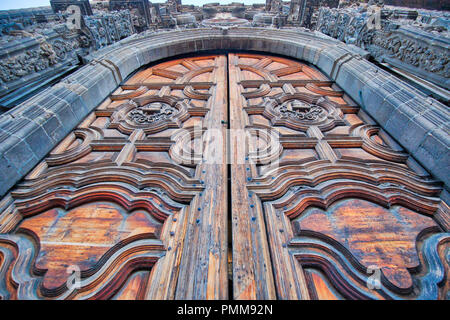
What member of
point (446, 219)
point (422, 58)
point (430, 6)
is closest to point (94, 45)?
point (422, 58)

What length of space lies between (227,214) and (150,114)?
8.34 ft

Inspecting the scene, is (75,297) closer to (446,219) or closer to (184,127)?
(184,127)

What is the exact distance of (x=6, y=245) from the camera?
1943mm

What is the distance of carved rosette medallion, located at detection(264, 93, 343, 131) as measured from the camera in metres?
3.39

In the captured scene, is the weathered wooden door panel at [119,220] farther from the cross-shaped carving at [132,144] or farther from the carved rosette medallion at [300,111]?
the carved rosette medallion at [300,111]

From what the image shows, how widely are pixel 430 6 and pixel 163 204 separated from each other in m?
14.2

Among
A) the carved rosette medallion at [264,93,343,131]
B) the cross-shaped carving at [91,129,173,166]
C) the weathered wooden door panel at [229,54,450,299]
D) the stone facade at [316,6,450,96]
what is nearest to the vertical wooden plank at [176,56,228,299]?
the weathered wooden door panel at [229,54,450,299]

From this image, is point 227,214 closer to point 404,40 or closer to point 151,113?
point 151,113

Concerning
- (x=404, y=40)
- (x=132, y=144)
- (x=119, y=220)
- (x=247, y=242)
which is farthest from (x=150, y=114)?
(x=404, y=40)

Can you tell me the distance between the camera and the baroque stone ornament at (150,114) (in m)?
3.42

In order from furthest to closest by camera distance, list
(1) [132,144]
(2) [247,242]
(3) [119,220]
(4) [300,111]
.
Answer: (4) [300,111] < (1) [132,144] < (3) [119,220] < (2) [247,242]

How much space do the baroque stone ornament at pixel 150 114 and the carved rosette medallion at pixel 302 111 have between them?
1484mm

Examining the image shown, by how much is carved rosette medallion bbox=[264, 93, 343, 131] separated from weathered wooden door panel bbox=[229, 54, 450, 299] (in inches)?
0.9

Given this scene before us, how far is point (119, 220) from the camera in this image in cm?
214
